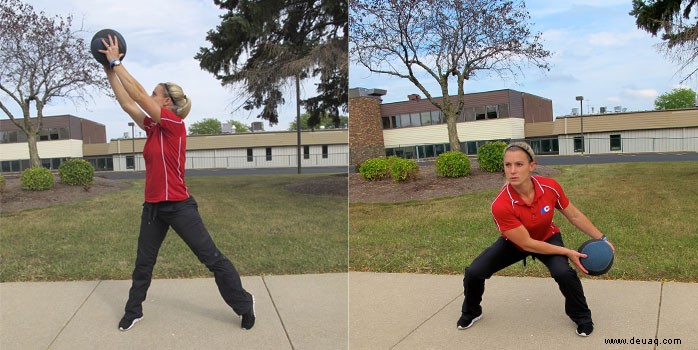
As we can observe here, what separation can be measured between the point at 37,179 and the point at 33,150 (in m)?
0.33

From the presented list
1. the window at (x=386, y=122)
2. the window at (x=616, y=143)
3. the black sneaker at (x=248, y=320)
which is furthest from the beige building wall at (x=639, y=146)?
the black sneaker at (x=248, y=320)

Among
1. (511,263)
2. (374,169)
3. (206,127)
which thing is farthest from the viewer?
(374,169)

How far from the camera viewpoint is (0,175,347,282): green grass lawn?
4.77 m

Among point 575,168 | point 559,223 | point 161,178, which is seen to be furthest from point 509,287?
point 161,178

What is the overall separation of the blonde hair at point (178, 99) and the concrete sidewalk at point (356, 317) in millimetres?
1367

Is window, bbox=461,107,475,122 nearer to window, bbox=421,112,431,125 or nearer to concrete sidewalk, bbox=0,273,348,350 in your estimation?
window, bbox=421,112,431,125

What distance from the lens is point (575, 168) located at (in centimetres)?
370

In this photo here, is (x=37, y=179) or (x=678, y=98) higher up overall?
(x=678, y=98)

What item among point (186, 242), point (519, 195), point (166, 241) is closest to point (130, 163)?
point (186, 242)

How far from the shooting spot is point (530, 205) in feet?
9.56

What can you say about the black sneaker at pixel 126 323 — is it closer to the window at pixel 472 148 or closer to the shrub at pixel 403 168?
the shrub at pixel 403 168

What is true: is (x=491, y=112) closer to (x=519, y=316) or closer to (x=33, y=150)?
(x=519, y=316)

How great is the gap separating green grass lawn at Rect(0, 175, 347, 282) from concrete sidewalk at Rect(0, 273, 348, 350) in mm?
391

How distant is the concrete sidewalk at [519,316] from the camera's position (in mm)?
3057
